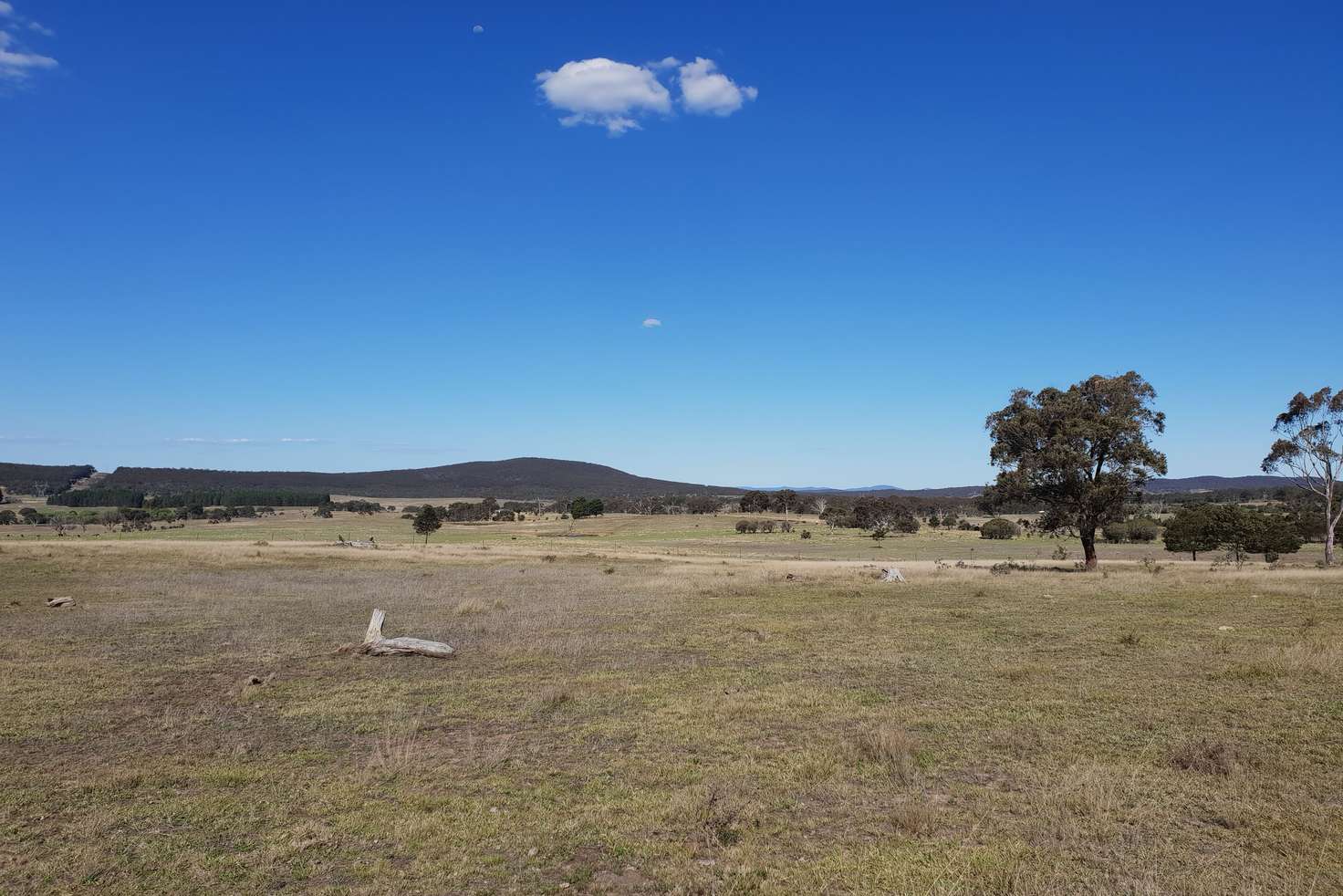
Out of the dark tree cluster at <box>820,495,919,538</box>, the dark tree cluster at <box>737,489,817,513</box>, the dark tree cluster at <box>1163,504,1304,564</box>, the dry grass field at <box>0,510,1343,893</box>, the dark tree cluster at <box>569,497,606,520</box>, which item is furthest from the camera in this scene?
the dark tree cluster at <box>737,489,817,513</box>

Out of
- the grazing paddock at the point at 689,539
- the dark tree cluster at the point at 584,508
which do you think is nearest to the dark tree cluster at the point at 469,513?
the grazing paddock at the point at 689,539

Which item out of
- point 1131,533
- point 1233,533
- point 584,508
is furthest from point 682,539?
point 1233,533

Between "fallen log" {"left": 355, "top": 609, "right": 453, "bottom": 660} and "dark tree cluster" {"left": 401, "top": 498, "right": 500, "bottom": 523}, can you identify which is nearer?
"fallen log" {"left": 355, "top": 609, "right": 453, "bottom": 660}

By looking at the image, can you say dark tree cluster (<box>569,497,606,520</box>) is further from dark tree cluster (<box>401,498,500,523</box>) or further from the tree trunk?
the tree trunk

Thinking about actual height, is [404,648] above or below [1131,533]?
below

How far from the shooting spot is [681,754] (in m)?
10.5

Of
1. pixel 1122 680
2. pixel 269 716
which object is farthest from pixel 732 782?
pixel 1122 680

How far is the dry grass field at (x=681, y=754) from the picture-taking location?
7.01 meters

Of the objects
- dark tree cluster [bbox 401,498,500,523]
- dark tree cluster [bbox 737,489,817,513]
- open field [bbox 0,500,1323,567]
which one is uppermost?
dark tree cluster [bbox 737,489,817,513]

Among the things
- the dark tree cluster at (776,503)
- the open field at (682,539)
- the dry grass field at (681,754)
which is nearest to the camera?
the dry grass field at (681,754)

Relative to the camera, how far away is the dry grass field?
276 inches

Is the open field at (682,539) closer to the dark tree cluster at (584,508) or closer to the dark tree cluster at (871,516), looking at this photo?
the dark tree cluster at (871,516)

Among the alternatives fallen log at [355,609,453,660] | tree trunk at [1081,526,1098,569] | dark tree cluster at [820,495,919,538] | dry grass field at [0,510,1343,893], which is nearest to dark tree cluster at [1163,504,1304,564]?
tree trunk at [1081,526,1098,569]

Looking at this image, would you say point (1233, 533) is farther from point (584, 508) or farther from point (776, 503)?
point (776, 503)
